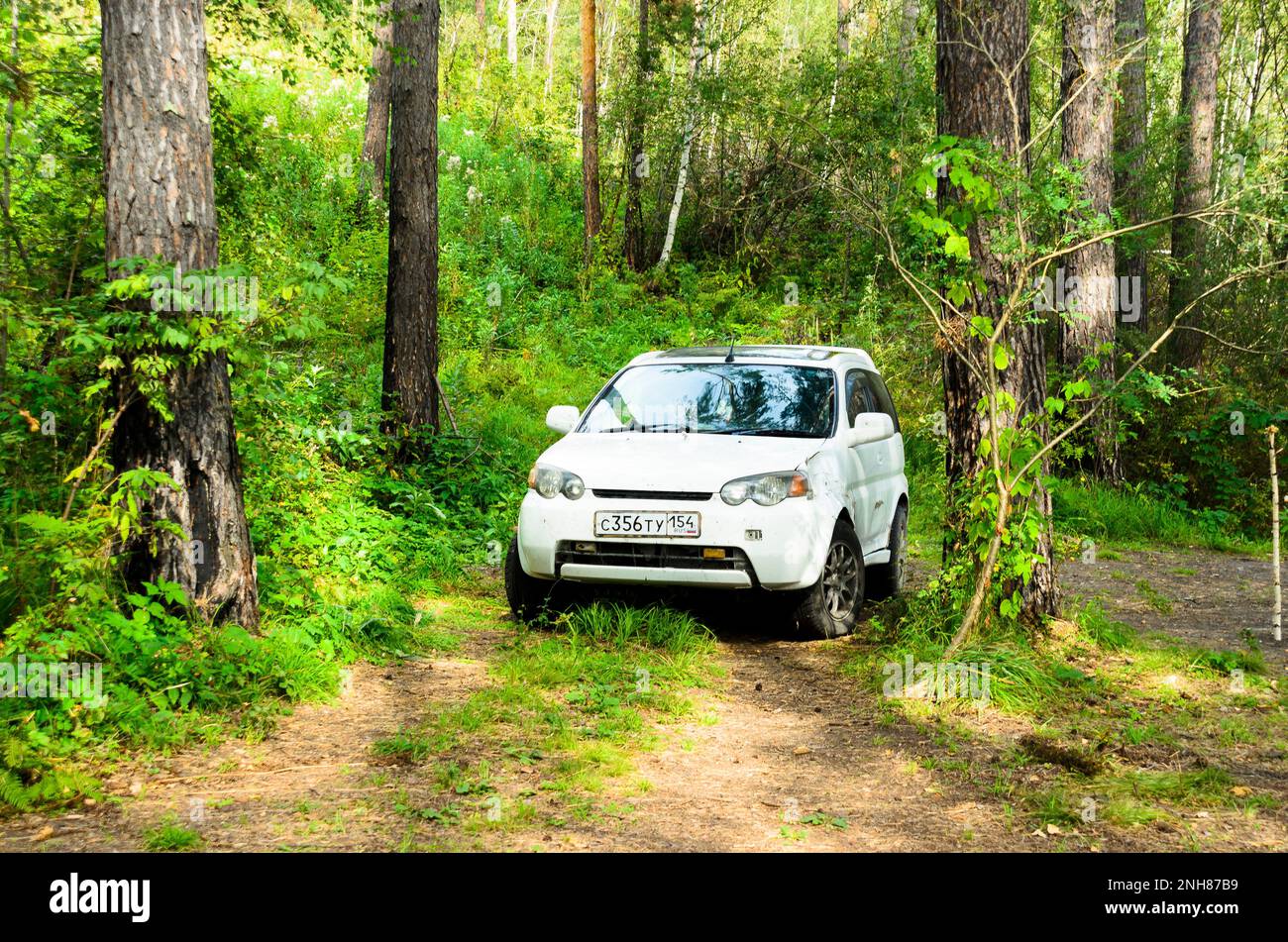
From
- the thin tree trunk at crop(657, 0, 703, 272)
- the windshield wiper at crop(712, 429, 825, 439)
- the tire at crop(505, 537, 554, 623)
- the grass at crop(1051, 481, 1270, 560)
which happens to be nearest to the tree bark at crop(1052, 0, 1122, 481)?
the grass at crop(1051, 481, 1270, 560)

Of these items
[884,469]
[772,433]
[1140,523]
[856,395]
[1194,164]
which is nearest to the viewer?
[772,433]

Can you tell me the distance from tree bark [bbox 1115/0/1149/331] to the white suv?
859cm

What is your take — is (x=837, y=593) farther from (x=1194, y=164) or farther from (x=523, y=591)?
(x=1194, y=164)

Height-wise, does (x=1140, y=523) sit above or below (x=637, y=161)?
below

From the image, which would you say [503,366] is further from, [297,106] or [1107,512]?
[297,106]

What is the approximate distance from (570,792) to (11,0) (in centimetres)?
618

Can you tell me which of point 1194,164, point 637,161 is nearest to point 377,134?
point 637,161

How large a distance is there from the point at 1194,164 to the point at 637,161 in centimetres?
1039

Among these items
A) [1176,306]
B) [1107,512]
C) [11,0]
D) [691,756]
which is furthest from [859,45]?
[691,756]

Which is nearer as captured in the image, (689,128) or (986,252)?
(986,252)

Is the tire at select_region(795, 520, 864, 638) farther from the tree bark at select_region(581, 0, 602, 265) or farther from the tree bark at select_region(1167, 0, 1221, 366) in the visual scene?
the tree bark at select_region(581, 0, 602, 265)

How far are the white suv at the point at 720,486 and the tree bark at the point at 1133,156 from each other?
8.59 meters

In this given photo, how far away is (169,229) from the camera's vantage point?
5773 millimetres

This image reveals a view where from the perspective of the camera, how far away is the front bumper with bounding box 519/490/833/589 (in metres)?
6.64
